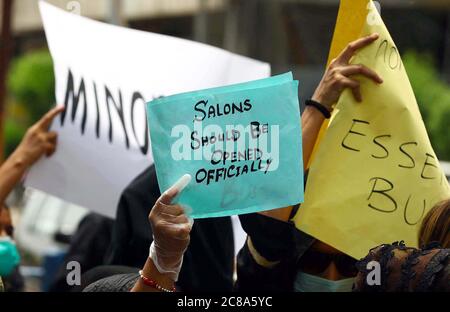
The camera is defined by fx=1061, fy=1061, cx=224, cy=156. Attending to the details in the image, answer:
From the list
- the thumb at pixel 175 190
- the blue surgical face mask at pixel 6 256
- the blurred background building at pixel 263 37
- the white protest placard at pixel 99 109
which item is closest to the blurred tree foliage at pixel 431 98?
the blurred background building at pixel 263 37

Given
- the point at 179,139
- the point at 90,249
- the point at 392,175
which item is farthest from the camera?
the point at 90,249

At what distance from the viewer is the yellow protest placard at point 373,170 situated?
2979 millimetres

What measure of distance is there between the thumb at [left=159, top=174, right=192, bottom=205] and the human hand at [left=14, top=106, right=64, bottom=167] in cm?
174

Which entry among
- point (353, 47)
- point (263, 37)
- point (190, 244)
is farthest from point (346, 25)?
point (263, 37)

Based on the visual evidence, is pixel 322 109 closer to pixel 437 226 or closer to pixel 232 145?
pixel 437 226

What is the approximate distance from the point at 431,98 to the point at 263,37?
5414 millimetres

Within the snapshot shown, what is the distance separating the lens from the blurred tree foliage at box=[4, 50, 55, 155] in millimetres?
21094

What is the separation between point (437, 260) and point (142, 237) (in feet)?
5.23

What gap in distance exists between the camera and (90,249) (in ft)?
17.8

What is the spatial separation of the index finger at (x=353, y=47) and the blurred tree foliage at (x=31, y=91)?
17.9 metres

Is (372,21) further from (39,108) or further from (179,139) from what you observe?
(39,108)

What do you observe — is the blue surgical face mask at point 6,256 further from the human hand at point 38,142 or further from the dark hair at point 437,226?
the dark hair at point 437,226

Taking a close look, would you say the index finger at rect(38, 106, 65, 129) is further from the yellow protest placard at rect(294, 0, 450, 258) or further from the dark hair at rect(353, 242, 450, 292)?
the dark hair at rect(353, 242, 450, 292)
